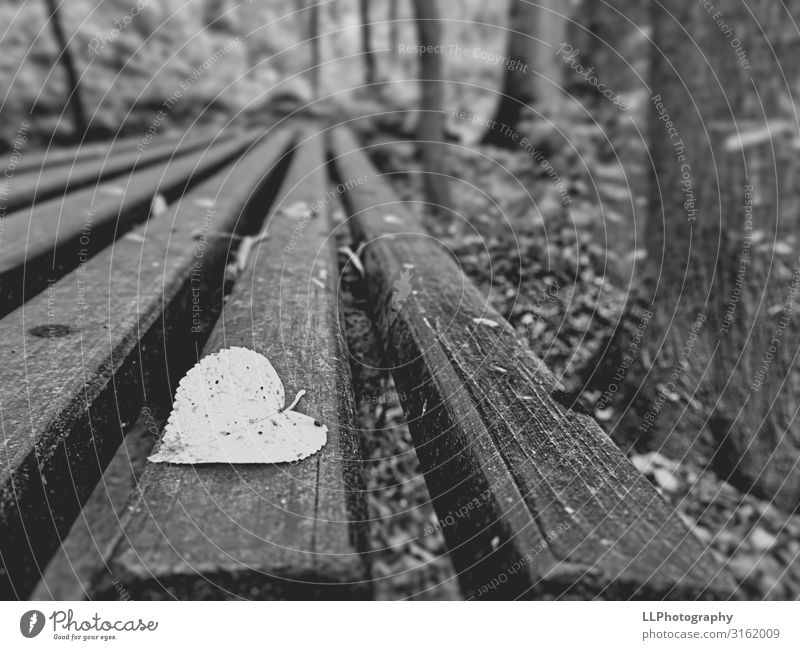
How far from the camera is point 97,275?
3.93ft

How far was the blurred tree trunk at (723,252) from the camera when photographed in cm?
166

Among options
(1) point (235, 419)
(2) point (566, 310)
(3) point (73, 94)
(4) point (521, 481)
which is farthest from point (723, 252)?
(3) point (73, 94)

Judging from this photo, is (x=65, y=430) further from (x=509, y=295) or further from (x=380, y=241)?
(x=509, y=295)

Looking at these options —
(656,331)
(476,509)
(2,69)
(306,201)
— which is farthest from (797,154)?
(2,69)

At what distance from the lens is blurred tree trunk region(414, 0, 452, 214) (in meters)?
3.15

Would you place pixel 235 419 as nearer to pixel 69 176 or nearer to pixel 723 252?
pixel 723 252

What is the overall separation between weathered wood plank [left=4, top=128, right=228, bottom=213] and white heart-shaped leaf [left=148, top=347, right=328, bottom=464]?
1.26 meters

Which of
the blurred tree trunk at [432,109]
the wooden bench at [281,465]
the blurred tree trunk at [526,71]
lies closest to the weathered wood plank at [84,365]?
the wooden bench at [281,465]

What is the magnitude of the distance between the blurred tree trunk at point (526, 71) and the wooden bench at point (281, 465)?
3767 millimetres
